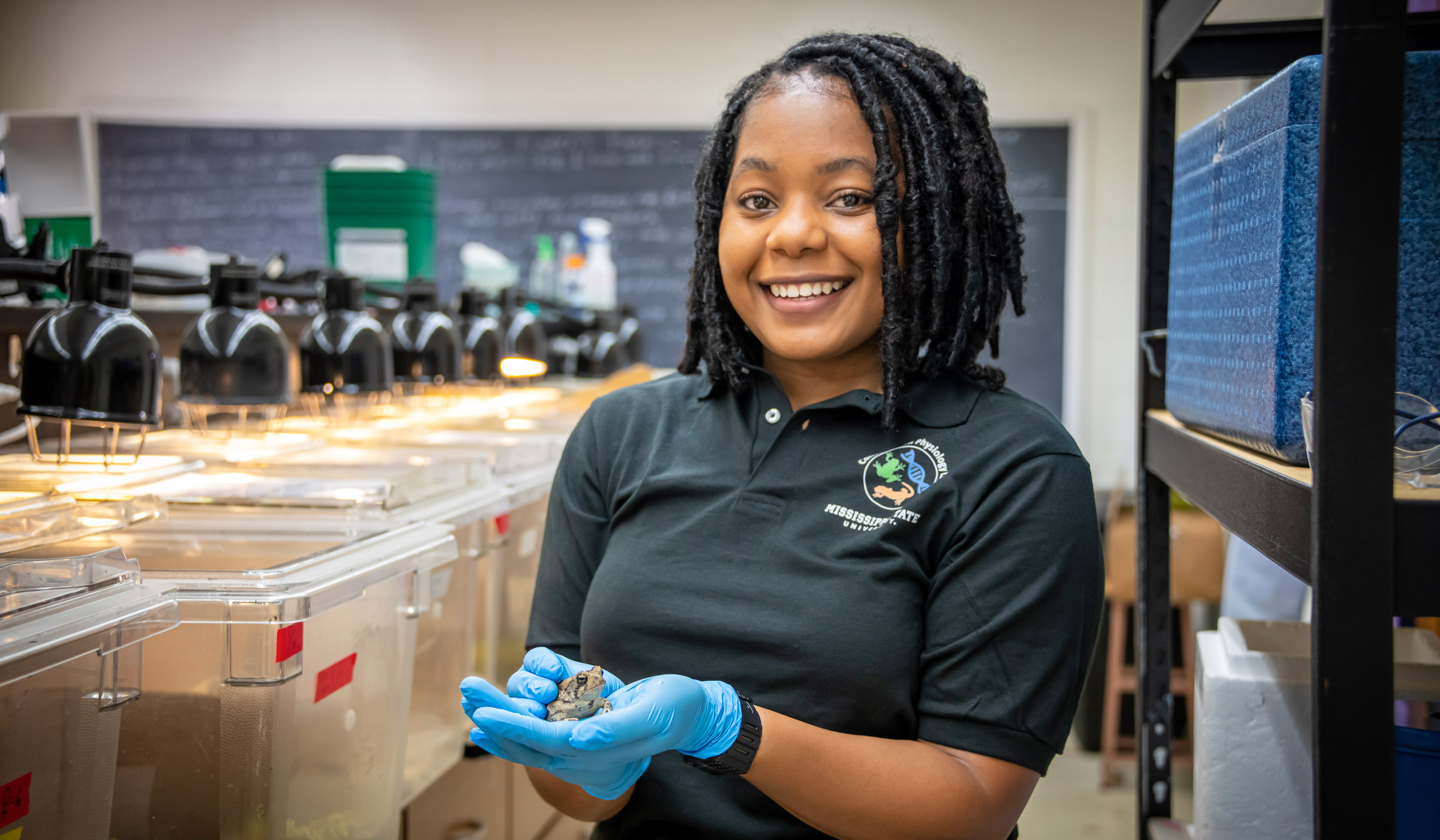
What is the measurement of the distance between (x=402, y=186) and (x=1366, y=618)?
116 inches

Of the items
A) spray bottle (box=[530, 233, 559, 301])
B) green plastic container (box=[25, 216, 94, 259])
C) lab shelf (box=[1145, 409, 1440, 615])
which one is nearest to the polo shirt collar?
lab shelf (box=[1145, 409, 1440, 615])

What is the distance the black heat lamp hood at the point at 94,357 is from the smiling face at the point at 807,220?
2.15ft

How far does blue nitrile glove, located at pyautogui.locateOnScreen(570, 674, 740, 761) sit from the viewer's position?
791mm

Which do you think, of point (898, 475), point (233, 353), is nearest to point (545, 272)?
point (233, 353)

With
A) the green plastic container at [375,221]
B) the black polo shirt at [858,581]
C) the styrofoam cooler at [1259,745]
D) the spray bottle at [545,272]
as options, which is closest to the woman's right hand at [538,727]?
the black polo shirt at [858,581]

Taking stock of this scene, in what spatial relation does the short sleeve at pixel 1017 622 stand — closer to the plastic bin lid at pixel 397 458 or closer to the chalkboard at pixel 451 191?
the plastic bin lid at pixel 397 458

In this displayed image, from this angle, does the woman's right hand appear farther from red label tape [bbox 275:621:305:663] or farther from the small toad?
red label tape [bbox 275:621:305:663]

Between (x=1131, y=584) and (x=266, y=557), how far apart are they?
2857mm

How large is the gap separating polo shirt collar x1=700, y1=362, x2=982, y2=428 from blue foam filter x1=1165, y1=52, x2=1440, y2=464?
9.3 inches

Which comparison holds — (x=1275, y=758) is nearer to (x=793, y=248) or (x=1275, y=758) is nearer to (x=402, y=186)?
(x=793, y=248)

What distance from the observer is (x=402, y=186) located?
3094 millimetres

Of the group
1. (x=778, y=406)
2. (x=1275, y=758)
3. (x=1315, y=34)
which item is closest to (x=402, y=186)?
(x=778, y=406)

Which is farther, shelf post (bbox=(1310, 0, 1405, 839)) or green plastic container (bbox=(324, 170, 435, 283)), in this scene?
green plastic container (bbox=(324, 170, 435, 283))

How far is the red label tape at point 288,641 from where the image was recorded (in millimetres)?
997
